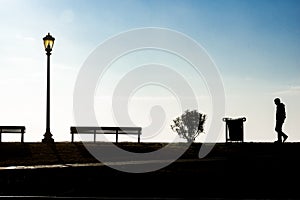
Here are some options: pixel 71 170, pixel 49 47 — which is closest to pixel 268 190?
pixel 71 170

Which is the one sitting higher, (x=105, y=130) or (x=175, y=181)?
(x=105, y=130)

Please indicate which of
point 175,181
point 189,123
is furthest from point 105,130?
point 189,123

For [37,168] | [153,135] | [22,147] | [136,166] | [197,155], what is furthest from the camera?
[153,135]

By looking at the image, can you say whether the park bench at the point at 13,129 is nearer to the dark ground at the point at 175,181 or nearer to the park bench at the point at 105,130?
the park bench at the point at 105,130

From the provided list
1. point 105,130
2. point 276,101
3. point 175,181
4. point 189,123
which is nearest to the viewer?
point 175,181

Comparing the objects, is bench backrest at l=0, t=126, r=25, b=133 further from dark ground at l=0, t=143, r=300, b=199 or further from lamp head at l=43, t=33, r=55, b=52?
dark ground at l=0, t=143, r=300, b=199

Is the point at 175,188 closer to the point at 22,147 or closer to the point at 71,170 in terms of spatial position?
the point at 71,170

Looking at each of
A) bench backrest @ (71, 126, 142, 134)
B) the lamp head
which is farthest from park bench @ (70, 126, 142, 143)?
the lamp head

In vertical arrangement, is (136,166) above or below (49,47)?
below

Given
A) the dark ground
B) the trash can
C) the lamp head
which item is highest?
the lamp head

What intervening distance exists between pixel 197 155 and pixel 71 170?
791cm

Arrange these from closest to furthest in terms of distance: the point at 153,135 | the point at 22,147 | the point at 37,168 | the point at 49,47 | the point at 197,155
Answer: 1. the point at 37,168
2. the point at 197,155
3. the point at 22,147
4. the point at 49,47
5. the point at 153,135

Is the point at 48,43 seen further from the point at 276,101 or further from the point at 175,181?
the point at 175,181

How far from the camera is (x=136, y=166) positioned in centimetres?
1447
